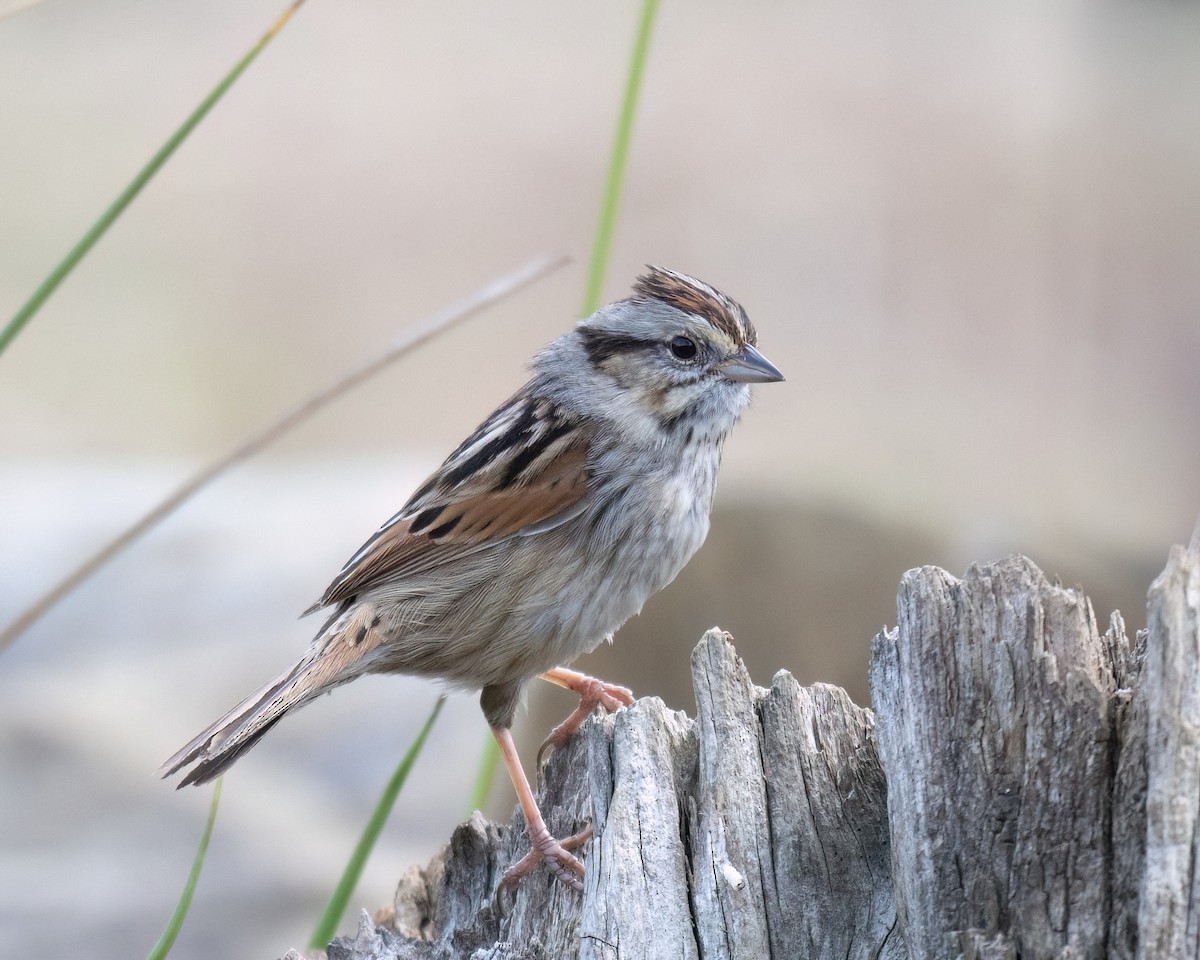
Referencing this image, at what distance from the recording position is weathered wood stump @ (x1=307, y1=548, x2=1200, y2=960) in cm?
156

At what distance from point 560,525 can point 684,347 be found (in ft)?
1.57

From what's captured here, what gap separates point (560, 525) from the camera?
2.87 meters

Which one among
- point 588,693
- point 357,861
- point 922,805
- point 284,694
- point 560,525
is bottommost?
point 357,861

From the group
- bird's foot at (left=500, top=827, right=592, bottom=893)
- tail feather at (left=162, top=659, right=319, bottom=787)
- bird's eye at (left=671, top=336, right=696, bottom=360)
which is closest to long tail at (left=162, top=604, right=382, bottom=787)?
tail feather at (left=162, top=659, right=319, bottom=787)

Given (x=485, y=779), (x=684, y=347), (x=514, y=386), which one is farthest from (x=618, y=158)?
(x=514, y=386)

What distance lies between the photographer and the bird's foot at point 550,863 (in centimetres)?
222

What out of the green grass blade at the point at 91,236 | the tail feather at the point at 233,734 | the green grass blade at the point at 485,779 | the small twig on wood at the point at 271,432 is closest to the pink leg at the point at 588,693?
the green grass blade at the point at 485,779

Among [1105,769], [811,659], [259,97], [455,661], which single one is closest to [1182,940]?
[1105,769]

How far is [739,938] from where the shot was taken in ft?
6.14

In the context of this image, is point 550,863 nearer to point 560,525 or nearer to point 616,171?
point 560,525

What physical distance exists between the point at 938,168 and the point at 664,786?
25.8ft

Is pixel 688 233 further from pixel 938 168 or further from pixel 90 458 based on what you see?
pixel 90 458

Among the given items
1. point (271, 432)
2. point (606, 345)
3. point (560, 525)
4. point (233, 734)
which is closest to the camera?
point (271, 432)

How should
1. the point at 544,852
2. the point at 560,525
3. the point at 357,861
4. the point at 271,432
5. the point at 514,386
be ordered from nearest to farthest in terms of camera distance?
the point at 357,861
the point at 271,432
the point at 544,852
the point at 560,525
the point at 514,386
